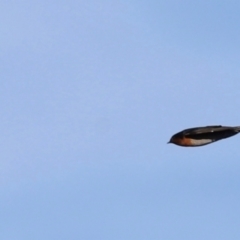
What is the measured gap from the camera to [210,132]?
5898mm

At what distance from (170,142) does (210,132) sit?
0.55 m

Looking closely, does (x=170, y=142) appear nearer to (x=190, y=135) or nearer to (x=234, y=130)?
(x=190, y=135)

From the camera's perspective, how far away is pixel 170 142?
612cm

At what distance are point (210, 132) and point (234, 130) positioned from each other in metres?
0.31

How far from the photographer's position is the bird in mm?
5852

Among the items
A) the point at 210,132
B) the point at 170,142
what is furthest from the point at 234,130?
the point at 170,142

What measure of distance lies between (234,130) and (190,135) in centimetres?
56

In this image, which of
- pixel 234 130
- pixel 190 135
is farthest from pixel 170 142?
pixel 234 130

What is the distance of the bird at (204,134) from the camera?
5.85 metres

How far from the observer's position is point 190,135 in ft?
19.5

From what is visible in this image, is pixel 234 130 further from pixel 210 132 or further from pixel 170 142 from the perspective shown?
pixel 170 142

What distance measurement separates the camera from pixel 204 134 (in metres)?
5.93

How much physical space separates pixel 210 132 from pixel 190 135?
254 millimetres
